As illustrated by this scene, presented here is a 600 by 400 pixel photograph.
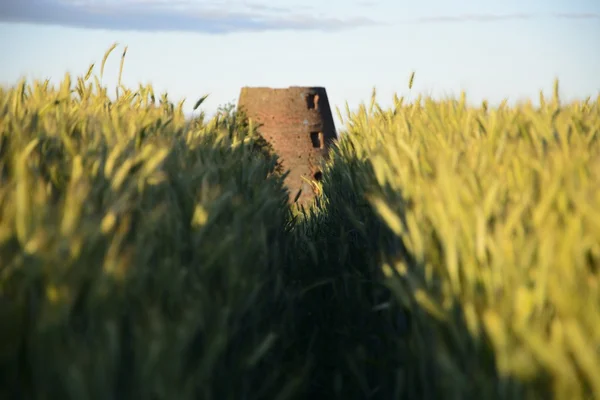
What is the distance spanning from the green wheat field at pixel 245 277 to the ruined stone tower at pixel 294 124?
25.3 meters

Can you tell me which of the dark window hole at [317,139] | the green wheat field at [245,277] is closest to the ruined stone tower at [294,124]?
the dark window hole at [317,139]

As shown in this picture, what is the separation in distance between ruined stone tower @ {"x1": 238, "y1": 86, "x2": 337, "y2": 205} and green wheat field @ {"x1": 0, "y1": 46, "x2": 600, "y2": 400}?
25.3 m

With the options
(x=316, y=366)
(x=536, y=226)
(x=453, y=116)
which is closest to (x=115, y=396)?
(x=536, y=226)

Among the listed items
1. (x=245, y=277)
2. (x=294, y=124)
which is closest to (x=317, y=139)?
(x=294, y=124)

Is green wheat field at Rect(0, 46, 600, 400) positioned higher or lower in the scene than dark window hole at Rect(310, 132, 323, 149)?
lower

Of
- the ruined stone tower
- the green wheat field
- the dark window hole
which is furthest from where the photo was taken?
the dark window hole

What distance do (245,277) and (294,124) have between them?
88.7ft

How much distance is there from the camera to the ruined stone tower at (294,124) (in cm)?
2944

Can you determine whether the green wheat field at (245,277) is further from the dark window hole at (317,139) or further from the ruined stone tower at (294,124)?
the dark window hole at (317,139)

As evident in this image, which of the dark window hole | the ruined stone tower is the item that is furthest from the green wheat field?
the dark window hole

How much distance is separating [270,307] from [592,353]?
1912 mm

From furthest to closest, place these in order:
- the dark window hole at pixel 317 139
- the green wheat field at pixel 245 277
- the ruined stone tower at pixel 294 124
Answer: the dark window hole at pixel 317 139 < the ruined stone tower at pixel 294 124 < the green wheat field at pixel 245 277

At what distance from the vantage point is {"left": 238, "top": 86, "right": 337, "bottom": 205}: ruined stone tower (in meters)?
29.4

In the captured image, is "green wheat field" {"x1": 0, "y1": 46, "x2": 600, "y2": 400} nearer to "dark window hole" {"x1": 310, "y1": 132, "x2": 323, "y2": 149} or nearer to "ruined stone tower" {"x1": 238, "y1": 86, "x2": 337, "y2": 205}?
"ruined stone tower" {"x1": 238, "y1": 86, "x2": 337, "y2": 205}
